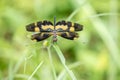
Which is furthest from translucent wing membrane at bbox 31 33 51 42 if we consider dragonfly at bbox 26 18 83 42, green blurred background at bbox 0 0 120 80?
green blurred background at bbox 0 0 120 80

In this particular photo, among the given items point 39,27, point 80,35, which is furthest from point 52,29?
point 80,35

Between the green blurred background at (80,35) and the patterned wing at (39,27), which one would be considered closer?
the patterned wing at (39,27)

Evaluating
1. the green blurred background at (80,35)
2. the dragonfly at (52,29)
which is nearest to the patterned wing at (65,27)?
the dragonfly at (52,29)

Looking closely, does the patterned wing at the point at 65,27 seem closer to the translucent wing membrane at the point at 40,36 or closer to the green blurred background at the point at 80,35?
the translucent wing membrane at the point at 40,36

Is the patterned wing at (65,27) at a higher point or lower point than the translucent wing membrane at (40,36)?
higher

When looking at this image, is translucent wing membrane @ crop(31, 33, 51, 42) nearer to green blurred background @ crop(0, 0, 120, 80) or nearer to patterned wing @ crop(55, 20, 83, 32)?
patterned wing @ crop(55, 20, 83, 32)

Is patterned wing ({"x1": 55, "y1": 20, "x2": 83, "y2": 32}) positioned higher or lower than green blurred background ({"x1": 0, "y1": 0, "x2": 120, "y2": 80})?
higher

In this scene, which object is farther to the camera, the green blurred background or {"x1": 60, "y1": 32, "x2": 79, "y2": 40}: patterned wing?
the green blurred background

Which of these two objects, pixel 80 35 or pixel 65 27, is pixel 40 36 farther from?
pixel 80 35

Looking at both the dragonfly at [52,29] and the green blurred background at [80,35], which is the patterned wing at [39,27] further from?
the green blurred background at [80,35]

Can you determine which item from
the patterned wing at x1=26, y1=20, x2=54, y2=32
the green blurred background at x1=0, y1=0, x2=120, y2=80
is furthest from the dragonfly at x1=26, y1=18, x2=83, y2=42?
the green blurred background at x1=0, y1=0, x2=120, y2=80

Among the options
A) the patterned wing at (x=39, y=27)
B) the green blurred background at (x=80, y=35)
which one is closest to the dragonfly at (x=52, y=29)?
the patterned wing at (x=39, y=27)
